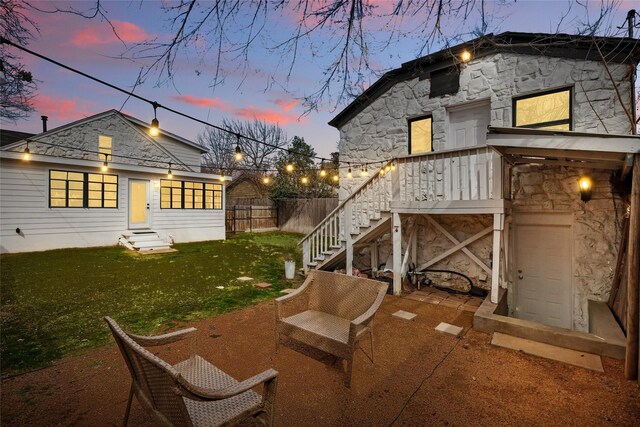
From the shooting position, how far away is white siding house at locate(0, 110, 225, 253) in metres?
9.99

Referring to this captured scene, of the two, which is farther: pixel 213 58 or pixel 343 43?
pixel 343 43

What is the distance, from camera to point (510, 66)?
6215 mm

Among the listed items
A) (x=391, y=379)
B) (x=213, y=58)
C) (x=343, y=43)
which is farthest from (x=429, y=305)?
(x=213, y=58)

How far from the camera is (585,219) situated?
17.7 feet

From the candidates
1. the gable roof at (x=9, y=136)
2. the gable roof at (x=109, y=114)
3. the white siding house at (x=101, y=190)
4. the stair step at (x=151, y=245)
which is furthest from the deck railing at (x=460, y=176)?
the gable roof at (x=9, y=136)

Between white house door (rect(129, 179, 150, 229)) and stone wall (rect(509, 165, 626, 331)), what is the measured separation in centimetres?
1388

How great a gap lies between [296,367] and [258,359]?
1.60 feet

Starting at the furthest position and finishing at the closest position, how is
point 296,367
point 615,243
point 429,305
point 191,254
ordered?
point 191,254 < point 429,305 < point 615,243 < point 296,367

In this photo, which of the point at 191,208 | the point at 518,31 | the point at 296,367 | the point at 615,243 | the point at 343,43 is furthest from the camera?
the point at 191,208

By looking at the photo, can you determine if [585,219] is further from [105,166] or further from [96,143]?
[96,143]

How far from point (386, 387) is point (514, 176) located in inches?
209

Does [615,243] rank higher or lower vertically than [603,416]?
higher

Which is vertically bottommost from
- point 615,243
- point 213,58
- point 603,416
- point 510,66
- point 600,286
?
point 603,416

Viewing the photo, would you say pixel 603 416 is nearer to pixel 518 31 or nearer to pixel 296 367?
pixel 296 367
